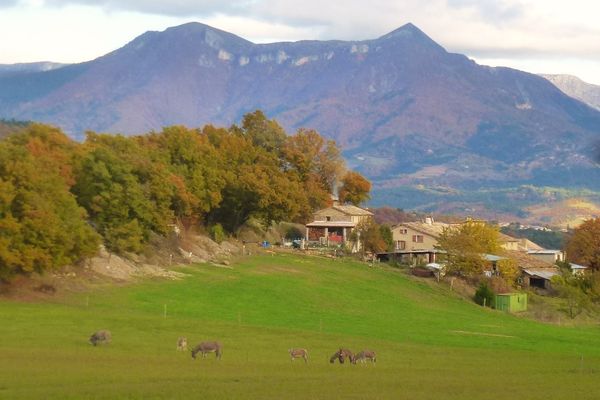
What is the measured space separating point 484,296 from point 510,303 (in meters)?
2.34

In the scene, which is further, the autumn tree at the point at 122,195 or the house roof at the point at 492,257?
the house roof at the point at 492,257

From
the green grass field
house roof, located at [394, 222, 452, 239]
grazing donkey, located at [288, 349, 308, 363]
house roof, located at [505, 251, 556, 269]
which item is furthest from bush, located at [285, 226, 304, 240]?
grazing donkey, located at [288, 349, 308, 363]

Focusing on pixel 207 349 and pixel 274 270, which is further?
pixel 274 270

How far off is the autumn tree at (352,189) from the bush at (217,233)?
3862 centimetres

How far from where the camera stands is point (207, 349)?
4941 centimetres

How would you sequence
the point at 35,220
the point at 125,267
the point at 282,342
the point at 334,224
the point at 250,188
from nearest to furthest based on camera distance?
the point at 282,342 → the point at 35,220 → the point at 125,267 → the point at 250,188 → the point at 334,224

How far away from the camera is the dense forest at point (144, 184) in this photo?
68.8 metres

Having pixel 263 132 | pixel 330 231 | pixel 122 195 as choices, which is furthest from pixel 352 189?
pixel 122 195

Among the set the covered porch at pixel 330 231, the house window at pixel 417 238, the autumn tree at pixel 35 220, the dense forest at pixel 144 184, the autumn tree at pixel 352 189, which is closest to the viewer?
the autumn tree at pixel 35 220

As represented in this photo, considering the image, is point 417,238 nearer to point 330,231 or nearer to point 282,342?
point 330,231

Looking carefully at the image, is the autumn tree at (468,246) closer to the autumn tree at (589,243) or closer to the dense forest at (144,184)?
the autumn tree at (589,243)

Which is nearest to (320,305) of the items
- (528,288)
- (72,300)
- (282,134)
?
(72,300)

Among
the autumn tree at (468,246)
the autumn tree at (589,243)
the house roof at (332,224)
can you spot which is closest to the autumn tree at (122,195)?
the autumn tree at (468,246)

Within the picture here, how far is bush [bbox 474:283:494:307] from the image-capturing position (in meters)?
→ 99.1
